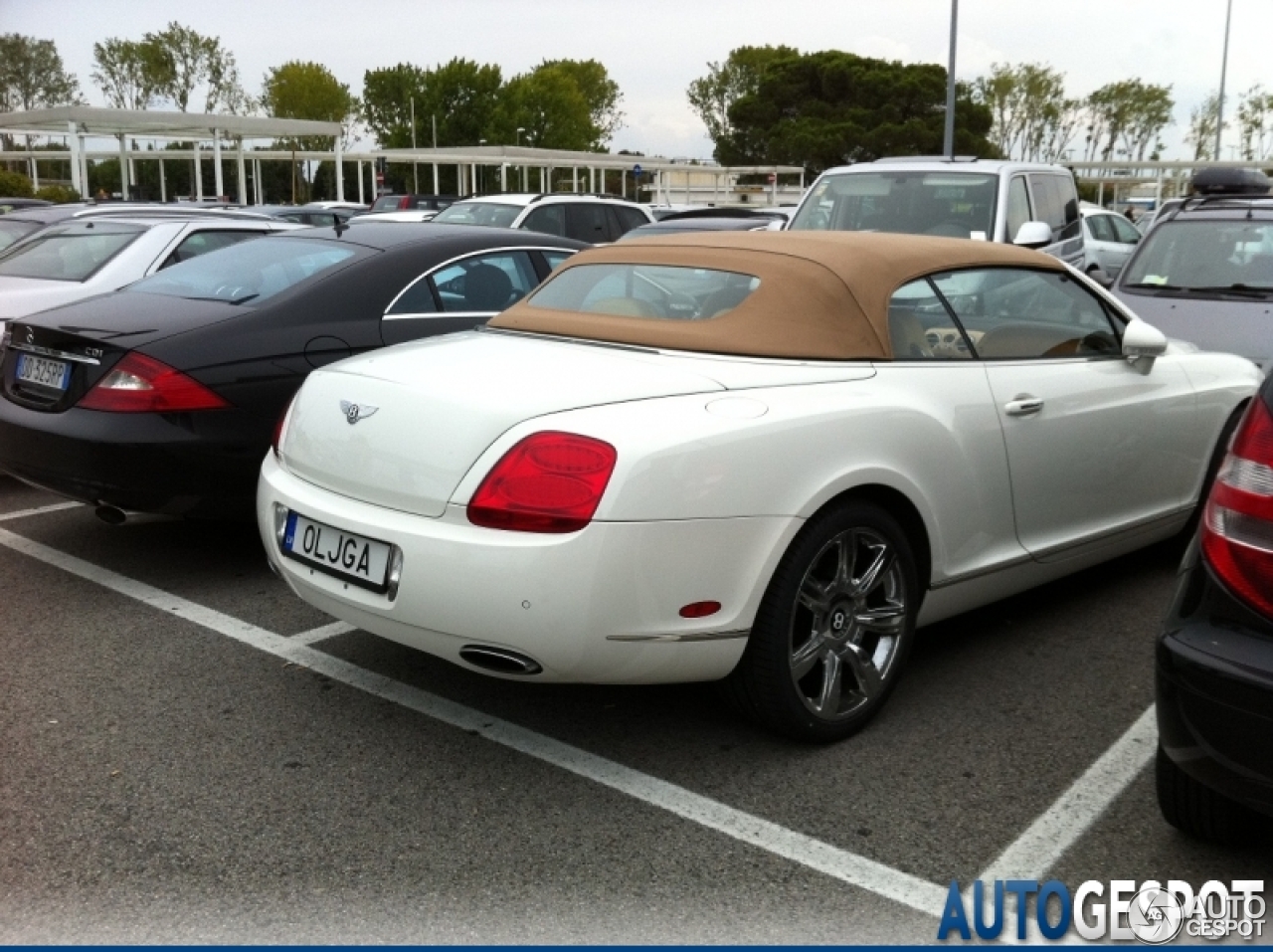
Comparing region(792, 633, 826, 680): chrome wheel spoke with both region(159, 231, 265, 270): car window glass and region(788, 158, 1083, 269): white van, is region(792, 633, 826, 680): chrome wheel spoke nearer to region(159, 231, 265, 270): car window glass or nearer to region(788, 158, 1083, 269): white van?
region(159, 231, 265, 270): car window glass

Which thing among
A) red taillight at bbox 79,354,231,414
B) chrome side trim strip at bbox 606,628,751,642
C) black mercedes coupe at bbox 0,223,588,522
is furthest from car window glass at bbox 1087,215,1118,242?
chrome side trim strip at bbox 606,628,751,642

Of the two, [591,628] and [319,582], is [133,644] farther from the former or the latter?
[591,628]

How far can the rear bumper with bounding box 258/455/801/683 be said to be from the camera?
315 cm

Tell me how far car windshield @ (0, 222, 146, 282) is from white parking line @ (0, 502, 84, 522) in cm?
136

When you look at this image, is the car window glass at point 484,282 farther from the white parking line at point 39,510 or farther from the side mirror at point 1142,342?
the side mirror at point 1142,342

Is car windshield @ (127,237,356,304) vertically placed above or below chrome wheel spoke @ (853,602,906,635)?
above

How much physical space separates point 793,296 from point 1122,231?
12950 millimetres

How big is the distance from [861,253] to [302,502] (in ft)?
6.38

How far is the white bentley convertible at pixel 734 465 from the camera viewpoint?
3.21 metres

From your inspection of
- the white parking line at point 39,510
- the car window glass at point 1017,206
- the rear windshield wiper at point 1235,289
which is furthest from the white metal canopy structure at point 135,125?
the rear windshield wiper at point 1235,289

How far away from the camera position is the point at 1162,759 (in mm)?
3018

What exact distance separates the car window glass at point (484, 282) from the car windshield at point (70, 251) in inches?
94.9

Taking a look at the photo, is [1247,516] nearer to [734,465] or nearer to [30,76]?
[734,465]

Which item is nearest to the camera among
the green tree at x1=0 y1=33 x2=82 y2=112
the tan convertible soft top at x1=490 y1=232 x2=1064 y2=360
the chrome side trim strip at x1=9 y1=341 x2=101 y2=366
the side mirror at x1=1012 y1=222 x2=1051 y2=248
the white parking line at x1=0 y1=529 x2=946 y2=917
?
the white parking line at x1=0 y1=529 x2=946 y2=917
